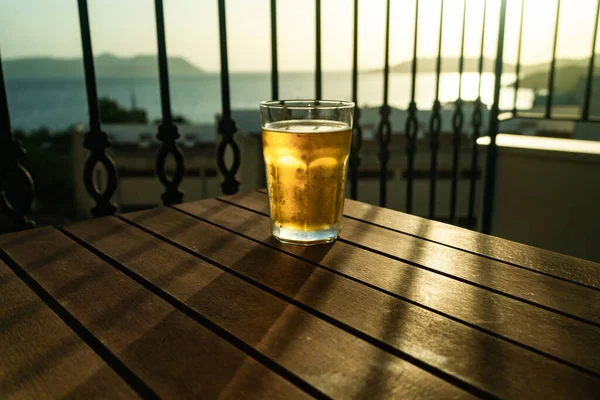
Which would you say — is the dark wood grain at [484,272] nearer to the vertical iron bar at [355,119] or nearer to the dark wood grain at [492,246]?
the dark wood grain at [492,246]

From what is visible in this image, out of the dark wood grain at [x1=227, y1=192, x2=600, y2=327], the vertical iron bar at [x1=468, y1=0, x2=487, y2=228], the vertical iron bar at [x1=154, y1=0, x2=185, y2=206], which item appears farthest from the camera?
the vertical iron bar at [x1=468, y1=0, x2=487, y2=228]

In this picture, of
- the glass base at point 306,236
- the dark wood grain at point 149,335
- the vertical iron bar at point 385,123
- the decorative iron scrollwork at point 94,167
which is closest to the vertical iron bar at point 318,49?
the vertical iron bar at point 385,123

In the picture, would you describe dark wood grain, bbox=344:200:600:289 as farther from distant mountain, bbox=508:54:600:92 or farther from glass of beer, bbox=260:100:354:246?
distant mountain, bbox=508:54:600:92

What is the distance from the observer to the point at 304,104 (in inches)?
37.4

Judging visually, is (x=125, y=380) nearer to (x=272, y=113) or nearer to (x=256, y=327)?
(x=256, y=327)

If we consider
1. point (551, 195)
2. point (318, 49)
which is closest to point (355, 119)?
point (318, 49)

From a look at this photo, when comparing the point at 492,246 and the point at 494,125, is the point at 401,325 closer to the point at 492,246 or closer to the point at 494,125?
the point at 492,246

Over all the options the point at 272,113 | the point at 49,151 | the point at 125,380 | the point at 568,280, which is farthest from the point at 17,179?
the point at 49,151

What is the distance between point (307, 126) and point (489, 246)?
16.0 inches

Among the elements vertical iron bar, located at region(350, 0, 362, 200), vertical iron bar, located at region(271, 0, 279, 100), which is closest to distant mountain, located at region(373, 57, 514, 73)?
vertical iron bar, located at region(350, 0, 362, 200)

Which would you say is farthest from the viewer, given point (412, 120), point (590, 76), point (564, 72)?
point (564, 72)

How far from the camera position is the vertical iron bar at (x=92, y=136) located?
3.94ft

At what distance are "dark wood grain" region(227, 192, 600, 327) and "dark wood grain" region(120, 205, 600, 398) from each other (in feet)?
0.26

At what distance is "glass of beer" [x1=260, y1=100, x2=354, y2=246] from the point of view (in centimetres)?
85
